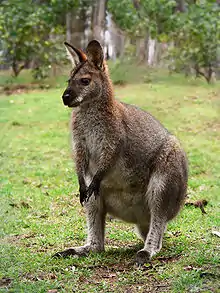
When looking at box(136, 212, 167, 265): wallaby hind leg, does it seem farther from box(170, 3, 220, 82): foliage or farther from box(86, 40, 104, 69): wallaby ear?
box(170, 3, 220, 82): foliage

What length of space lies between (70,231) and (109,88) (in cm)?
181

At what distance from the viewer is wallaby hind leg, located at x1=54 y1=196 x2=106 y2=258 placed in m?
4.93

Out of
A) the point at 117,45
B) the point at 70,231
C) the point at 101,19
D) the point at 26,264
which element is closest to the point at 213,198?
the point at 70,231

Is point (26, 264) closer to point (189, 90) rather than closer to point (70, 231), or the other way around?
point (70, 231)

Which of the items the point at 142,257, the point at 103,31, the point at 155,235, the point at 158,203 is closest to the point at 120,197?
the point at 158,203

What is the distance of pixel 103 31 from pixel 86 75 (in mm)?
12605

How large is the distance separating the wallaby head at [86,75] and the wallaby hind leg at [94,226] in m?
0.87

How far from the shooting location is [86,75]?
467 centimetres

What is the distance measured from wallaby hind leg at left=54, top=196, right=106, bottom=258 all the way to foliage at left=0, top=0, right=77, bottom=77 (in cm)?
1296

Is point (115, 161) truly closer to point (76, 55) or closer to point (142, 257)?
point (142, 257)

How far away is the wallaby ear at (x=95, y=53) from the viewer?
185 inches

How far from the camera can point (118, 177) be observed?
479 cm

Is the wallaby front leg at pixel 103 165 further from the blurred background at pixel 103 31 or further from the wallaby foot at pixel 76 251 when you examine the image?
the blurred background at pixel 103 31

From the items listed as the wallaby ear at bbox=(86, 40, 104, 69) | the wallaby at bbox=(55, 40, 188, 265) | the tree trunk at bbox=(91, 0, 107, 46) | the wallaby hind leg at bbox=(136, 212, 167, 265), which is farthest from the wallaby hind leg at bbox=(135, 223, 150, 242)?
the tree trunk at bbox=(91, 0, 107, 46)
